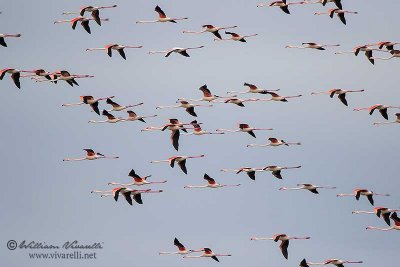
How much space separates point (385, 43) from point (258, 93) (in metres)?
6.75

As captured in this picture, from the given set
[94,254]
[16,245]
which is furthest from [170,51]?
[16,245]

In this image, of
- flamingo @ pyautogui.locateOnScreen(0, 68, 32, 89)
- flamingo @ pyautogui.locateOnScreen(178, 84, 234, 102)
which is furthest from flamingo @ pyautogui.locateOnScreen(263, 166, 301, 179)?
flamingo @ pyautogui.locateOnScreen(0, 68, 32, 89)

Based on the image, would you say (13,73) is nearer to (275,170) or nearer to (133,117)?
(133,117)

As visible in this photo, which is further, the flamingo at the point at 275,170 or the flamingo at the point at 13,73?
the flamingo at the point at 275,170

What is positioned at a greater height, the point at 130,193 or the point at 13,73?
the point at 13,73

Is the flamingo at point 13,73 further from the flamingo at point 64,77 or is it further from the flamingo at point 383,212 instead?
the flamingo at point 383,212

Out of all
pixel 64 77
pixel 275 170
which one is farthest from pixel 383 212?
pixel 64 77

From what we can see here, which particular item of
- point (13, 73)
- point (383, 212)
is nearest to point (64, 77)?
point (13, 73)

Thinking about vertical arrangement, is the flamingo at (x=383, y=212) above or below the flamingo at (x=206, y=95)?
below

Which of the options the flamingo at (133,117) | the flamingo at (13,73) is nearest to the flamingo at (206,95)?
the flamingo at (133,117)

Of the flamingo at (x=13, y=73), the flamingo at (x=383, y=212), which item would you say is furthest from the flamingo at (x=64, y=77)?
the flamingo at (x=383, y=212)

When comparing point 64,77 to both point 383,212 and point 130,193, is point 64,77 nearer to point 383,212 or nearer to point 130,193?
point 130,193

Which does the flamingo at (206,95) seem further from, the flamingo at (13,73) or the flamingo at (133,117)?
the flamingo at (13,73)

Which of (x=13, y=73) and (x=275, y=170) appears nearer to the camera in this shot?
(x=13, y=73)
